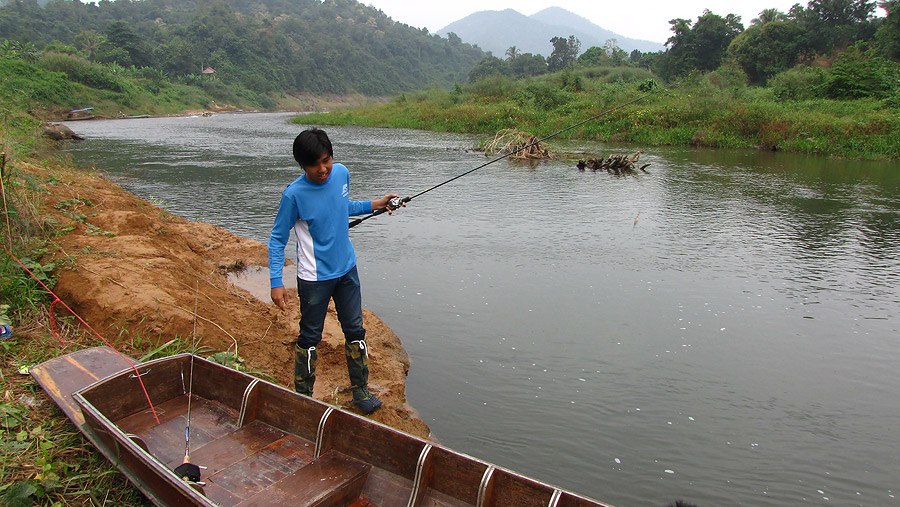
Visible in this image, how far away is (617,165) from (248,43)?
81245 mm

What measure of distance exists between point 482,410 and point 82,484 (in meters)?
2.75

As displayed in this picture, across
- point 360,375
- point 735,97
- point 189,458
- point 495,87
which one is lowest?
point 189,458

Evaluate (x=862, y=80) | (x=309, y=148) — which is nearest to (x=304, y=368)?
(x=309, y=148)

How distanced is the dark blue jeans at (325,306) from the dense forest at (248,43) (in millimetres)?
65053

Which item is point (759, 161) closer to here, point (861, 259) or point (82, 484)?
point (861, 259)

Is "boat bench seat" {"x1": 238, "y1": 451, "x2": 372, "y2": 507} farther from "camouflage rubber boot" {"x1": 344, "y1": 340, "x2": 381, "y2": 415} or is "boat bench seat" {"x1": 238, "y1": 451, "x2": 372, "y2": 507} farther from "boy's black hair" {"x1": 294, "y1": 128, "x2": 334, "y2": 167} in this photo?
"boy's black hair" {"x1": 294, "y1": 128, "x2": 334, "y2": 167}

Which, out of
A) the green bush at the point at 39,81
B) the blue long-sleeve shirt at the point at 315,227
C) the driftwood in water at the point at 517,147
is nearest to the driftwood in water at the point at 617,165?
the driftwood in water at the point at 517,147

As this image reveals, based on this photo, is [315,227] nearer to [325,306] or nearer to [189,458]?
[325,306]

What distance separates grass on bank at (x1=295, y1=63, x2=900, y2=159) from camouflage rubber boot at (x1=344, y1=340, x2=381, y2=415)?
45.2 feet

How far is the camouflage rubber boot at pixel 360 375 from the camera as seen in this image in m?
4.03

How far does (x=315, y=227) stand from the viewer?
3.65 m

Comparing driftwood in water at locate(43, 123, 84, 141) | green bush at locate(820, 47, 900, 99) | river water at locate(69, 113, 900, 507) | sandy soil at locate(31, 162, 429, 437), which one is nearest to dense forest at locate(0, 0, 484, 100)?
driftwood in water at locate(43, 123, 84, 141)

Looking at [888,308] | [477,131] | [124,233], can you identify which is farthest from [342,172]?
[477,131]

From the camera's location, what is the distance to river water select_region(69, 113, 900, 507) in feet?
13.8
